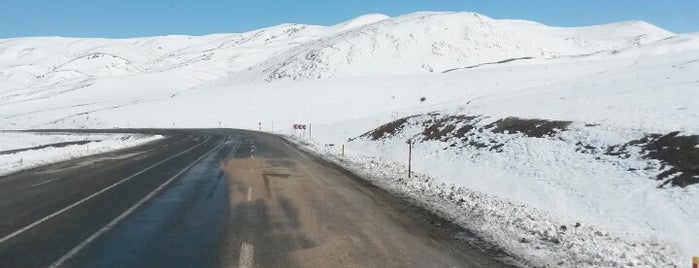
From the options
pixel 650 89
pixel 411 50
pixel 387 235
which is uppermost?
pixel 411 50

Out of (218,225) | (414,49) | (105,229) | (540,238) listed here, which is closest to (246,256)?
(218,225)

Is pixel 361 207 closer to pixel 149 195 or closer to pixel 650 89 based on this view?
pixel 149 195

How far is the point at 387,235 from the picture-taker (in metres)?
9.50

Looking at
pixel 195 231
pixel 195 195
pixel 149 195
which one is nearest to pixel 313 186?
pixel 195 195

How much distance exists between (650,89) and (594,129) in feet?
25.7

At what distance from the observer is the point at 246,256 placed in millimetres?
7902

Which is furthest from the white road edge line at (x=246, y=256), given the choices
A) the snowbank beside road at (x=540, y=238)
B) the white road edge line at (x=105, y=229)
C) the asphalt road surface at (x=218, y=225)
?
the snowbank beside road at (x=540, y=238)

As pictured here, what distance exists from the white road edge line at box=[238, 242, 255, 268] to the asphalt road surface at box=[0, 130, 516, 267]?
16 millimetres

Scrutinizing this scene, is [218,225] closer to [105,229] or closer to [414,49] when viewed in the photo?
[105,229]

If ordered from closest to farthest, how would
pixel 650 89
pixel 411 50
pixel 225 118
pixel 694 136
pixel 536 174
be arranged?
pixel 694 136 < pixel 536 174 < pixel 650 89 < pixel 225 118 < pixel 411 50

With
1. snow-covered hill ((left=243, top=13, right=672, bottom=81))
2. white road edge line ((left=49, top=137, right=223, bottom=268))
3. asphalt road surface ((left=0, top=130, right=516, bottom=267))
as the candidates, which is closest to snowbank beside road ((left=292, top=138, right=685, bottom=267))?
asphalt road surface ((left=0, top=130, right=516, bottom=267))

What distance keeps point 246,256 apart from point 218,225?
2483mm

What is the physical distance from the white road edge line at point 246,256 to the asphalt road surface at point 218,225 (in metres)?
0.02

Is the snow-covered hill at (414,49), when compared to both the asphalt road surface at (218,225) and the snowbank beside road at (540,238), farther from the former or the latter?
the snowbank beside road at (540,238)
